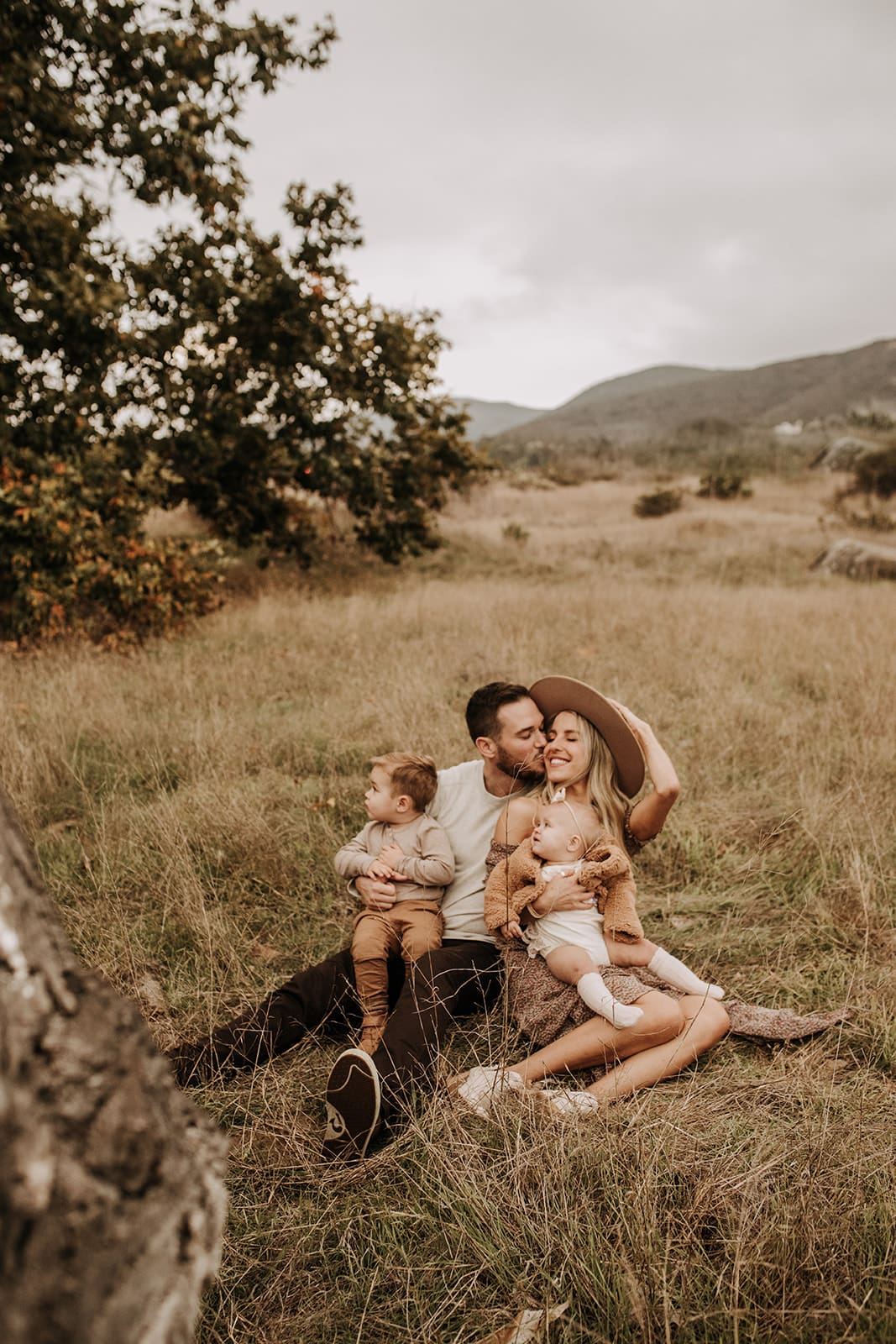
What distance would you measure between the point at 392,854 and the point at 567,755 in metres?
0.80

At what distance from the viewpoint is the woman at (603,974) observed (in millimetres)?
2598

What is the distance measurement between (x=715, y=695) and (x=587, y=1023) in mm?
3797

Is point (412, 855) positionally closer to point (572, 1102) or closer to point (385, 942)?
point (385, 942)

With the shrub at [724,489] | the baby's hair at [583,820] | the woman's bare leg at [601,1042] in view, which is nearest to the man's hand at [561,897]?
the baby's hair at [583,820]

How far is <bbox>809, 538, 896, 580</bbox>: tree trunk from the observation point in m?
12.4

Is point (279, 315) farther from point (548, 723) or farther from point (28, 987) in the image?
point (28, 987)

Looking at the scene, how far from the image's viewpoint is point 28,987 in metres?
0.85

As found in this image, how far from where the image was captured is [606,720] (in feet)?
9.99

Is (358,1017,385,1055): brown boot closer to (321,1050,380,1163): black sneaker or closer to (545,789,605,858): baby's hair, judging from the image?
(321,1050,380,1163): black sneaker

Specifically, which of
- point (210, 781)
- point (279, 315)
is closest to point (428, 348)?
point (279, 315)

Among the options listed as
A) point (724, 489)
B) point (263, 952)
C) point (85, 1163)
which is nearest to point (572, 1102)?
point (263, 952)

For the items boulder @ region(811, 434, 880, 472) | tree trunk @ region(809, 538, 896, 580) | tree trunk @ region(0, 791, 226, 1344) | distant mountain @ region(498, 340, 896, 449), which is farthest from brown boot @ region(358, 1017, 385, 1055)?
distant mountain @ region(498, 340, 896, 449)

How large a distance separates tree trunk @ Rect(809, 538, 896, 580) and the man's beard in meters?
10.9

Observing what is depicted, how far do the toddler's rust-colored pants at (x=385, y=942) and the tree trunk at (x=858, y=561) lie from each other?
11.4 metres
